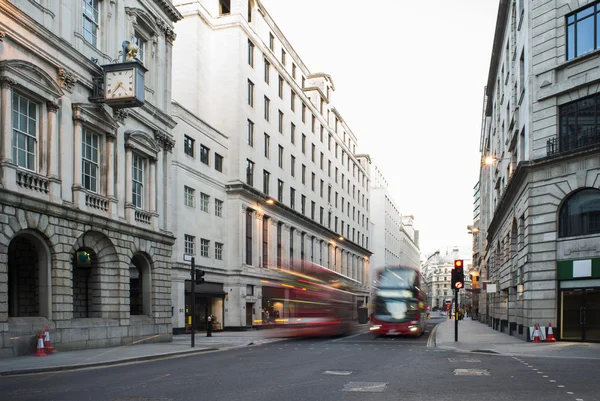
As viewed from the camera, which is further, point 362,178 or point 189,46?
point 362,178

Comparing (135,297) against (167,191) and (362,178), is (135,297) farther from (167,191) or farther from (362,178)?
(362,178)

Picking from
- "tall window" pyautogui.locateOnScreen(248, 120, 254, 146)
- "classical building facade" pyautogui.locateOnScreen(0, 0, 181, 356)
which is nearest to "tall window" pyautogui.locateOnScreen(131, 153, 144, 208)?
"classical building facade" pyautogui.locateOnScreen(0, 0, 181, 356)

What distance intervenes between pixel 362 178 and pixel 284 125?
42.3m

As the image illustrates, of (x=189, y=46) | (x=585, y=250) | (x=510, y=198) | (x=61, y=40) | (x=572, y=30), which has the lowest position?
(x=585, y=250)

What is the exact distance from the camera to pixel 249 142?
53906 mm

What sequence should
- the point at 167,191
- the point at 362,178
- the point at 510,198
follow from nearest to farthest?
the point at 167,191 < the point at 510,198 < the point at 362,178

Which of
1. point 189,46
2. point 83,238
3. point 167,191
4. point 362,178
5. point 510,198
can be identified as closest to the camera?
point 83,238

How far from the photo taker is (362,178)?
341 ft

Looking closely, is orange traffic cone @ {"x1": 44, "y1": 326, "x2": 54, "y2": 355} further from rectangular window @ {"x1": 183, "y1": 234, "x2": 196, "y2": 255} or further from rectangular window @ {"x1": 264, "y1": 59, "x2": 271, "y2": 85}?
rectangular window @ {"x1": 264, "y1": 59, "x2": 271, "y2": 85}

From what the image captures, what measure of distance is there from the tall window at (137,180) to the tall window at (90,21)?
19.9 ft

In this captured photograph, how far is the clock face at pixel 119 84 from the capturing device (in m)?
26.5

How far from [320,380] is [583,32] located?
2228 centimetres

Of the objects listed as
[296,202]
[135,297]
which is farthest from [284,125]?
[135,297]

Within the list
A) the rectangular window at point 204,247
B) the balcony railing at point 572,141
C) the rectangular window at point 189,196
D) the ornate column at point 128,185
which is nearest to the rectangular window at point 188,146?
the rectangular window at point 189,196
